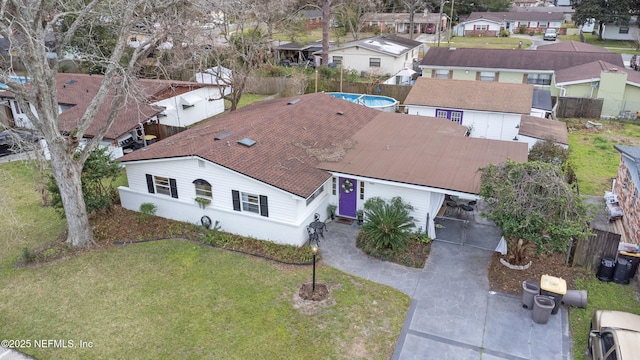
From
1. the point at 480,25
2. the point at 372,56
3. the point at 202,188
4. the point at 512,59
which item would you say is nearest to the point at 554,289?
the point at 202,188

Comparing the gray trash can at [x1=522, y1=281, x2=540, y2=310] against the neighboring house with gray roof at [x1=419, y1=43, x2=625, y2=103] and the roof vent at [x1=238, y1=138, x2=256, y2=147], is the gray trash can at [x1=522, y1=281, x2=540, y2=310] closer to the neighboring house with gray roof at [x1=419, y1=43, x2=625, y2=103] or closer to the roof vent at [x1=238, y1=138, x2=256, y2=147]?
the roof vent at [x1=238, y1=138, x2=256, y2=147]

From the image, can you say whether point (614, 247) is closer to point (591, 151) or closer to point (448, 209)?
point (448, 209)

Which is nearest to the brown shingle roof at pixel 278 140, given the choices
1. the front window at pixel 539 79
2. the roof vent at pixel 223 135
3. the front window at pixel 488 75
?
the roof vent at pixel 223 135

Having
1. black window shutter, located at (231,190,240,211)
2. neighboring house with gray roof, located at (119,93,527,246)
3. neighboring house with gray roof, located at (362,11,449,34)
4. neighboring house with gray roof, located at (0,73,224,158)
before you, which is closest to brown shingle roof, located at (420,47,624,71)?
neighboring house with gray roof, located at (119,93,527,246)

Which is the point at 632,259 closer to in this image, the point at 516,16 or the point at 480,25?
the point at 480,25

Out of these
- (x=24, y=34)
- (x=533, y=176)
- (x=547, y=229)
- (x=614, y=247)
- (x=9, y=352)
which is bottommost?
(x=9, y=352)

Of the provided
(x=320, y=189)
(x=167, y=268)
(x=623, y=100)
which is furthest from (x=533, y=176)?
(x=623, y=100)

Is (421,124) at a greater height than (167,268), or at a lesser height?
greater
